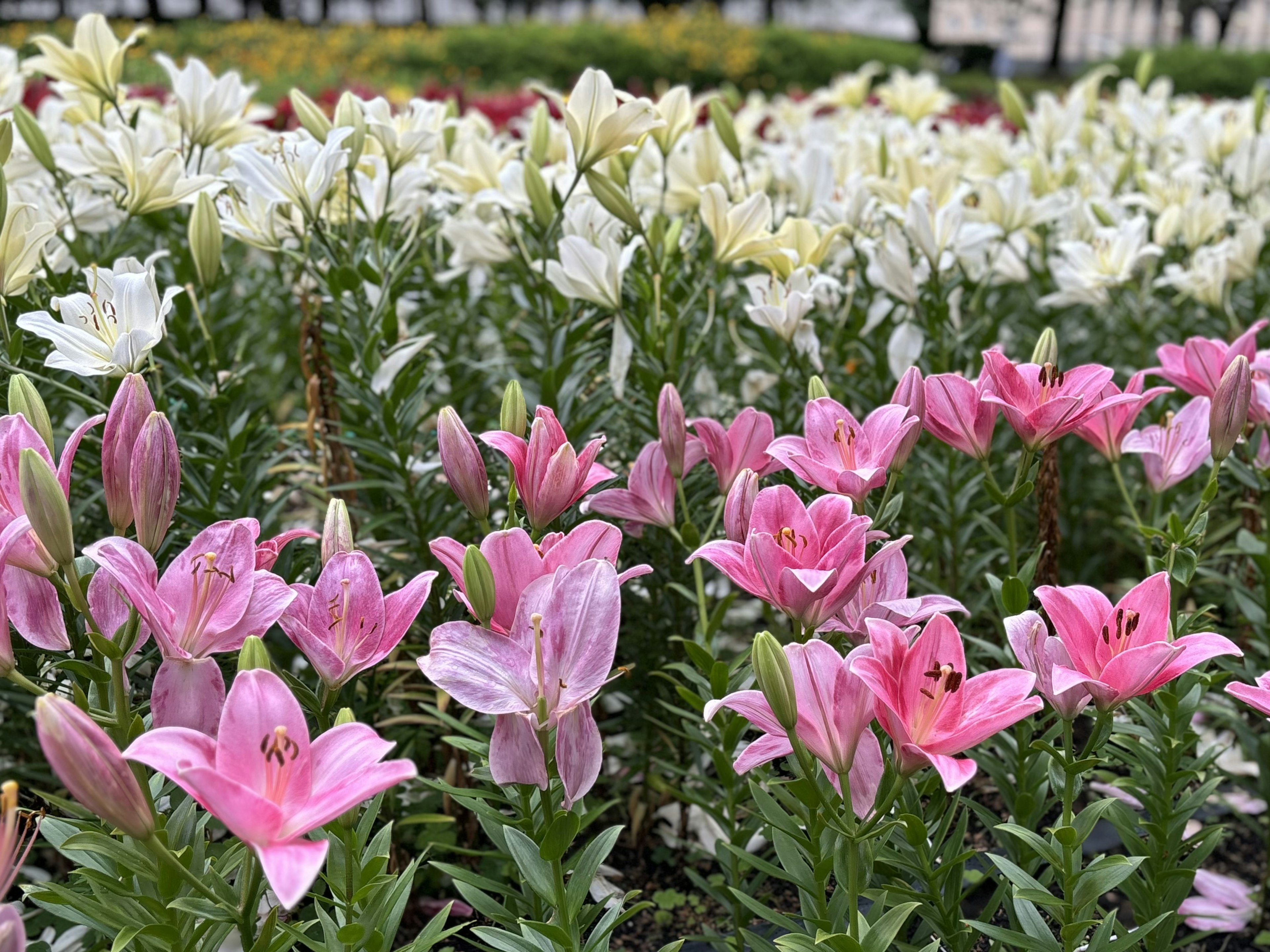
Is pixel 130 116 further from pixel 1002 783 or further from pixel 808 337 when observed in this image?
pixel 1002 783

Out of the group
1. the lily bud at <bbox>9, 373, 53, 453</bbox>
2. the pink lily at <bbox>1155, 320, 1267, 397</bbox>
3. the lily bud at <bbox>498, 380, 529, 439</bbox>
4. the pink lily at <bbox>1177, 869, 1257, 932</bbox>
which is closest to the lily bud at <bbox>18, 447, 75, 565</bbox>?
the lily bud at <bbox>9, 373, 53, 453</bbox>

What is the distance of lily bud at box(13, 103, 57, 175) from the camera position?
185 cm

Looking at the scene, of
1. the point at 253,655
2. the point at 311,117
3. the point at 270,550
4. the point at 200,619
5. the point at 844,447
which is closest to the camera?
the point at 253,655

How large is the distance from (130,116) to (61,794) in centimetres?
141

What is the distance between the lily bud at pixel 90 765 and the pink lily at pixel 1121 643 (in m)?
0.72

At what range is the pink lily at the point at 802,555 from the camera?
36.7 inches

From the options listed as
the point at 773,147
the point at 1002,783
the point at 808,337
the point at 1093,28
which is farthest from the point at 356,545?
the point at 1093,28

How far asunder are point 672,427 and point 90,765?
0.71m

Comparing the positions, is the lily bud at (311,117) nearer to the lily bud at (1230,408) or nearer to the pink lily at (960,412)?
the pink lily at (960,412)

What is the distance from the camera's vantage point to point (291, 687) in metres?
1.07

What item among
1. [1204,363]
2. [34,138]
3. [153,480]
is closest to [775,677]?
[153,480]

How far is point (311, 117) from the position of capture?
178cm

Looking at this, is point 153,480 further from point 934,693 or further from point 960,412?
point 960,412

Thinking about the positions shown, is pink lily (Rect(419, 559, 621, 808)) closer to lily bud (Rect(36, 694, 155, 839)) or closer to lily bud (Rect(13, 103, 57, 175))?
lily bud (Rect(36, 694, 155, 839))
